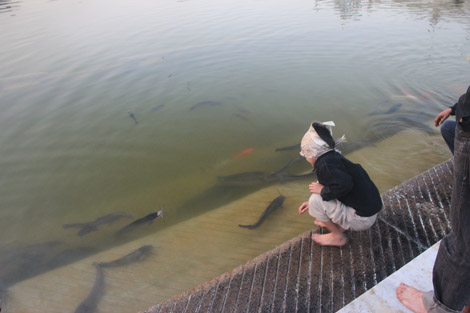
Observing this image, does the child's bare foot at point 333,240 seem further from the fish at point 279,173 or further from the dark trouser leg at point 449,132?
the fish at point 279,173

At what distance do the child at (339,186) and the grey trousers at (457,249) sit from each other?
88cm

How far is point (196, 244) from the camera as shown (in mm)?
4613

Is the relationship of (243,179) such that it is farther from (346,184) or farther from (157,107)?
(157,107)

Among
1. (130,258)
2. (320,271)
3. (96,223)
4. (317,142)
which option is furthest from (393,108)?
(96,223)

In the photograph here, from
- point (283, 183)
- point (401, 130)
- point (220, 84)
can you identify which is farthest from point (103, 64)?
point (401, 130)

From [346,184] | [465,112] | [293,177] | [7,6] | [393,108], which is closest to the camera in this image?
[465,112]

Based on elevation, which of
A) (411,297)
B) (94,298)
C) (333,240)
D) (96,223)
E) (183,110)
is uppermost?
(411,297)

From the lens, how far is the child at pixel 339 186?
2629 millimetres

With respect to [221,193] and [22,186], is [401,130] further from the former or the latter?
[22,186]

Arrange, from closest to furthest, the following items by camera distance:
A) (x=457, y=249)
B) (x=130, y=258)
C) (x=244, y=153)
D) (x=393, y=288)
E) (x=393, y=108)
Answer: (x=457, y=249) → (x=393, y=288) → (x=130, y=258) → (x=244, y=153) → (x=393, y=108)

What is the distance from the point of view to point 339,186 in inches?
102

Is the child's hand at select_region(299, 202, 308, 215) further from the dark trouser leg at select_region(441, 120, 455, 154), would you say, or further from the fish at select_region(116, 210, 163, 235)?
the fish at select_region(116, 210, 163, 235)

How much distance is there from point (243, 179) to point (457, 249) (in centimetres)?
450

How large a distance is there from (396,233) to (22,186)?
23.6 feet
